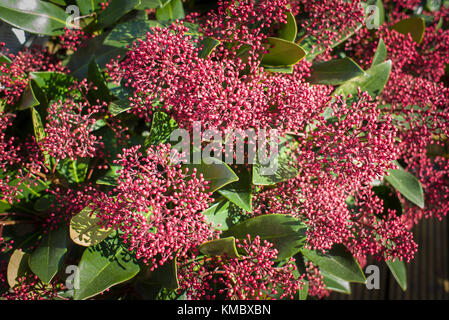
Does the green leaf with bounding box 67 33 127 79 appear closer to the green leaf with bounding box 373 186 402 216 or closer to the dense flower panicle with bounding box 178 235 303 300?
the dense flower panicle with bounding box 178 235 303 300

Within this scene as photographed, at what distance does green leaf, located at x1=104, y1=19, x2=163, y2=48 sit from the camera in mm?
961

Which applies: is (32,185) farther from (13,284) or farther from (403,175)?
(403,175)

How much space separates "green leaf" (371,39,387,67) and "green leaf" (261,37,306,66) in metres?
0.30

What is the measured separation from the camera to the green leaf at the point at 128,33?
0.96 m

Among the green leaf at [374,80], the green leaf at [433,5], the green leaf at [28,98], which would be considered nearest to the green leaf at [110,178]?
the green leaf at [28,98]

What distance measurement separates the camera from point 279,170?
0.92 metres

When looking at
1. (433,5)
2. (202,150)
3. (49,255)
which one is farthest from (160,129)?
(433,5)

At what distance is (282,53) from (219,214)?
452mm

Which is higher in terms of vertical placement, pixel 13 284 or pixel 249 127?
pixel 249 127

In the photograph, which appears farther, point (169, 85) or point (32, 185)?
point (32, 185)

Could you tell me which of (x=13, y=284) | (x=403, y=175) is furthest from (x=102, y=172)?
(x=403, y=175)

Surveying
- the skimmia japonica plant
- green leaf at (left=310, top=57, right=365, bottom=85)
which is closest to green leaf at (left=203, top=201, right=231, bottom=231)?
the skimmia japonica plant

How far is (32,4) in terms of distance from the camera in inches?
41.0

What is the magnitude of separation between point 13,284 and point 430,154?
1.27m
